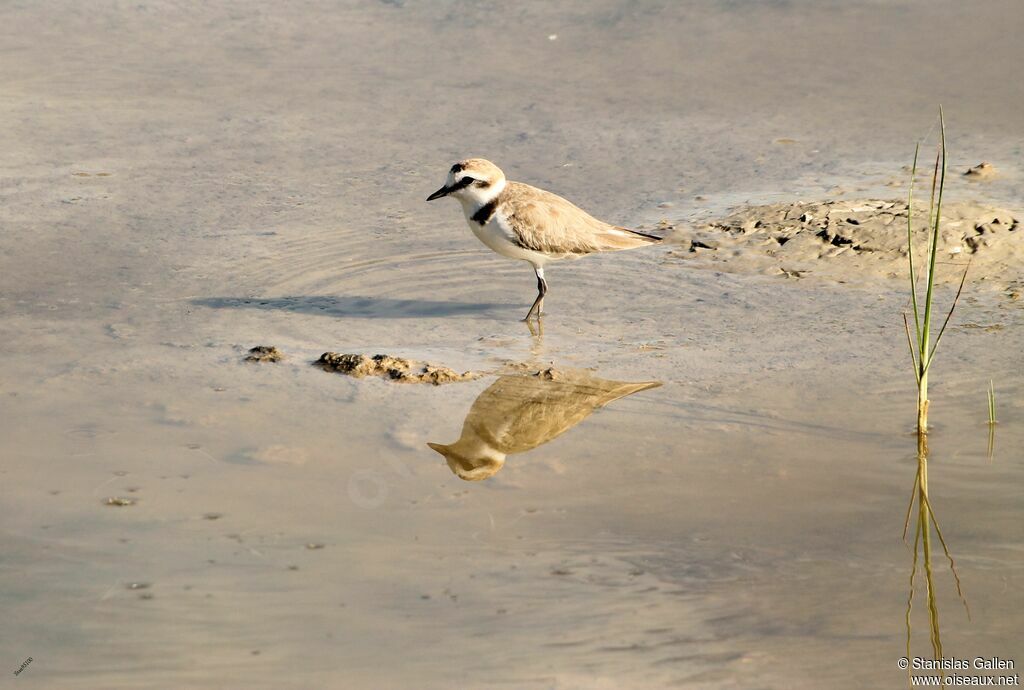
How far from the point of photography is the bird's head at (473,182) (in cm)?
761

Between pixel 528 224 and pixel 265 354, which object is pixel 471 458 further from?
pixel 528 224

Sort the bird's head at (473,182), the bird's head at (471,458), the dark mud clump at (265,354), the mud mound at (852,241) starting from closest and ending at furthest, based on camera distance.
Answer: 1. the bird's head at (471,458)
2. the dark mud clump at (265,354)
3. the bird's head at (473,182)
4. the mud mound at (852,241)

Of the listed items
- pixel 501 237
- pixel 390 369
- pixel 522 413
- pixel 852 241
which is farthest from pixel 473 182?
pixel 852 241

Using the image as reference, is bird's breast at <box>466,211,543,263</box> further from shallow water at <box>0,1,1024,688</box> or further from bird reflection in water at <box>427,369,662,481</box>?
bird reflection in water at <box>427,369,662,481</box>

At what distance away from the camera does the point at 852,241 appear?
807cm

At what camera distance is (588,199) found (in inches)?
352

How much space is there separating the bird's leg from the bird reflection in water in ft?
3.00

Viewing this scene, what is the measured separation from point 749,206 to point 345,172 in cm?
286

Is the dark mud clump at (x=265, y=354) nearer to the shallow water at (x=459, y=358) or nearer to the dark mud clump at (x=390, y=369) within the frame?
the shallow water at (x=459, y=358)

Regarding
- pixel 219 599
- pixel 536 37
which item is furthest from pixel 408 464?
pixel 536 37

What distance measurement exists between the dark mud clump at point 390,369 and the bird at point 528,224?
3.44 ft

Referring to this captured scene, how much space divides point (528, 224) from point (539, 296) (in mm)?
415

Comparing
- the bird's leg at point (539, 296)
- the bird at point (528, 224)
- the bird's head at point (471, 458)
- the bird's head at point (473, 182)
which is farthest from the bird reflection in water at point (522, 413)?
the bird's head at point (473, 182)

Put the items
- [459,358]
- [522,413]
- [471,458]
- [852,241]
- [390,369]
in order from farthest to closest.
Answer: [852,241], [459,358], [390,369], [522,413], [471,458]
